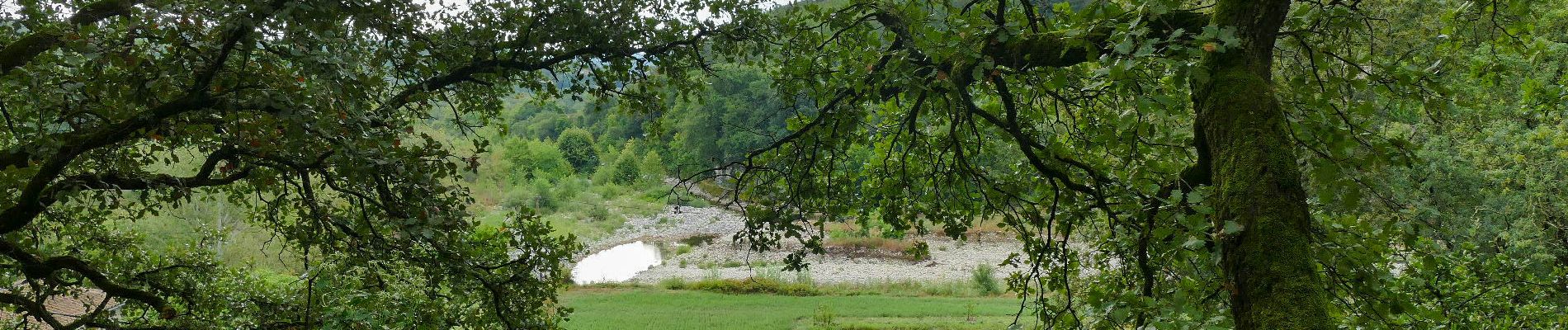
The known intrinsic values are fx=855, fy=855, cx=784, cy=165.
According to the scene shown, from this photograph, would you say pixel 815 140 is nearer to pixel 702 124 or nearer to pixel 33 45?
pixel 33 45

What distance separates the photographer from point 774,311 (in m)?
20.3

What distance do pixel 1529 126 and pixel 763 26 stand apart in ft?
45.2

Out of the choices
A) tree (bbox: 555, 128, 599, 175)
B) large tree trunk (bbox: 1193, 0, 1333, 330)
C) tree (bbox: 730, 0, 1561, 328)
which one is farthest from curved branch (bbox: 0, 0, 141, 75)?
tree (bbox: 555, 128, 599, 175)

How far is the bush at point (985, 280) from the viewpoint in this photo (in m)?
23.9

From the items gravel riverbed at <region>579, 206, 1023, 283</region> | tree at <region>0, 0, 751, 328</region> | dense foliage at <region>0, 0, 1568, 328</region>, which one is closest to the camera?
dense foliage at <region>0, 0, 1568, 328</region>

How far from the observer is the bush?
23941 millimetres

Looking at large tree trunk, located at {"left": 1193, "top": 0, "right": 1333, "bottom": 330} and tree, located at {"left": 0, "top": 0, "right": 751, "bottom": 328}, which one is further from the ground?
tree, located at {"left": 0, "top": 0, "right": 751, "bottom": 328}

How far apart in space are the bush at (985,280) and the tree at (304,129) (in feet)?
63.9

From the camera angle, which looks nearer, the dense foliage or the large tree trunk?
the large tree trunk

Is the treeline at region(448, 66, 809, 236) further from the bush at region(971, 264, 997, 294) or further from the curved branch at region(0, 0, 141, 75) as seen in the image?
the curved branch at region(0, 0, 141, 75)

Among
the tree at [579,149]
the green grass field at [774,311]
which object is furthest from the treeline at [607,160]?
the green grass field at [774,311]

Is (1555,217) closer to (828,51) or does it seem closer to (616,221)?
(828,51)

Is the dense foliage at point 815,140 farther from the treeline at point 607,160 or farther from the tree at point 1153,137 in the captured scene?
the treeline at point 607,160

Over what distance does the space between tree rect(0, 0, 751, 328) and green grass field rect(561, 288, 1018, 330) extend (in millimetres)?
12333
